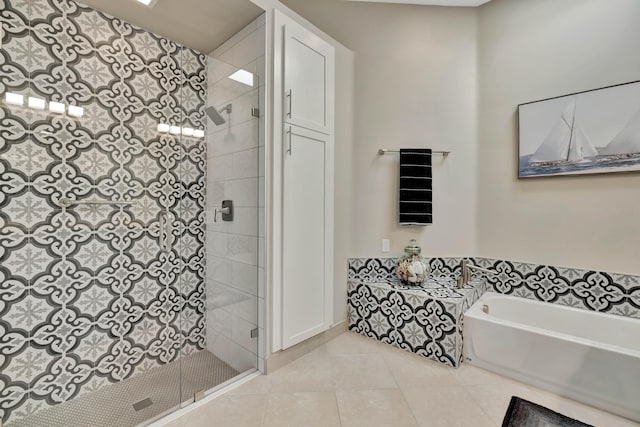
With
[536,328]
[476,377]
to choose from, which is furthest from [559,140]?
[476,377]

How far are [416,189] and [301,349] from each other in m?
1.62

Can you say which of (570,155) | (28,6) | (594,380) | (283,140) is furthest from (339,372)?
(28,6)

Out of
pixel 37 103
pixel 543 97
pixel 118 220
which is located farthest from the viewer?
pixel 543 97

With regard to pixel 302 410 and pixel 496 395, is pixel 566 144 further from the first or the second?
pixel 302 410

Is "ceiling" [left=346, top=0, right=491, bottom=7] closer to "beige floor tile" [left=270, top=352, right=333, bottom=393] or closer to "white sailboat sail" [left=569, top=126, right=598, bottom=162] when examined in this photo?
"white sailboat sail" [left=569, top=126, right=598, bottom=162]

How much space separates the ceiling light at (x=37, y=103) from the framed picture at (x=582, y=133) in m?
3.32

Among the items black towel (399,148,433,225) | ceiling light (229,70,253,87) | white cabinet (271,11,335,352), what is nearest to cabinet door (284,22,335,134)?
white cabinet (271,11,335,352)

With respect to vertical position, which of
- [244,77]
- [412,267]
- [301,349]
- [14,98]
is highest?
[244,77]

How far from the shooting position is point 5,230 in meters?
1.56

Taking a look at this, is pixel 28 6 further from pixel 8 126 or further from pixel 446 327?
pixel 446 327

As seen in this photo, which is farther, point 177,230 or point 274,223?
point 177,230

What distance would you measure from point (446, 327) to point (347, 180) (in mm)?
1354

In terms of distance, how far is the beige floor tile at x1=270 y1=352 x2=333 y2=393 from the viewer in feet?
5.76

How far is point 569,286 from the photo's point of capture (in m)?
2.24
